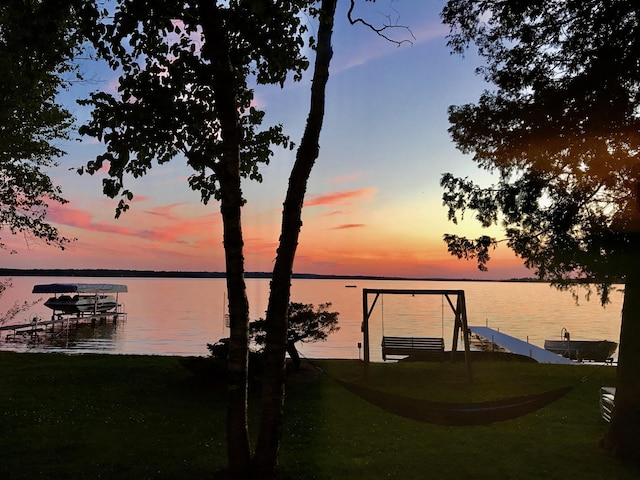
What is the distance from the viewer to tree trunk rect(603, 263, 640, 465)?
6.99m

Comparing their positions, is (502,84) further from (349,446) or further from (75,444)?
(75,444)

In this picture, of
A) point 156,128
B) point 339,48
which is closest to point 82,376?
point 156,128

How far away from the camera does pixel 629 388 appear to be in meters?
7.07

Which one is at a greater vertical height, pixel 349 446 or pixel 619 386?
pixel 619 386

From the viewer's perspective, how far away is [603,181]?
727cm

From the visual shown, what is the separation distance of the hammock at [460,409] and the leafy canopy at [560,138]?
224 cm

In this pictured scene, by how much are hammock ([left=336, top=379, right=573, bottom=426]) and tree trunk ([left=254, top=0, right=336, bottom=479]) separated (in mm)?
1803

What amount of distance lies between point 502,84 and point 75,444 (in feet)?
28.4

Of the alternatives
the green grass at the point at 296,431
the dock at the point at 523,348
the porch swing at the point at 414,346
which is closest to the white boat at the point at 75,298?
Answer: the dock at the point at 523,348

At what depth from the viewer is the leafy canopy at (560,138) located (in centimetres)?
698

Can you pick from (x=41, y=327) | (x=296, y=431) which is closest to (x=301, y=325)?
(x=296, y=431)

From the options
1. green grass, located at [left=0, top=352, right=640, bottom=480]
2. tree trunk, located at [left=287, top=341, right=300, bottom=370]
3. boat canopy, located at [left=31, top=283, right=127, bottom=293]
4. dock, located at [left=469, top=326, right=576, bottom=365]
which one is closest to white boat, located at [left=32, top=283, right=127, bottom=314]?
boat canopy, located at [left=31, top=283, right=127, bottom=293]

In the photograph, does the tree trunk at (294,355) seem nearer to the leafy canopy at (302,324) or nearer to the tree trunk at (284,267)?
the leafy canopy at (302,324)

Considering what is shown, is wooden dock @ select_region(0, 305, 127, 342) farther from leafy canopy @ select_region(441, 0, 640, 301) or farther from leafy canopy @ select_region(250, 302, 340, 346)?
leafy canopy @ select_region(441, 0, 640, 301)
